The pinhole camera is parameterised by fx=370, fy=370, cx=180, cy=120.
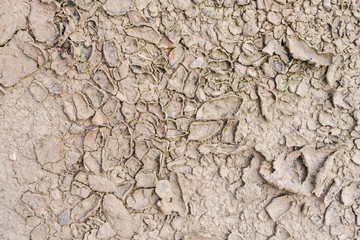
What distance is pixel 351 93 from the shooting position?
35.4 inches

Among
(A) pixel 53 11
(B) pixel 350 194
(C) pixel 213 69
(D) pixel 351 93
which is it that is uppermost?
(A) pixel 53 11

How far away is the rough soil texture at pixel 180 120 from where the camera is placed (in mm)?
842

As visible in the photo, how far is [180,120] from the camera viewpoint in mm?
877

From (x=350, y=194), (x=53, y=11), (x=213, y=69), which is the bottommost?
(x=350, y=194)

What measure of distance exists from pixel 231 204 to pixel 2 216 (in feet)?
1.77

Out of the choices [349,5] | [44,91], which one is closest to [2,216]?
[44,91]

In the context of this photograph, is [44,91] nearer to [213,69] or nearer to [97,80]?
[97,80]

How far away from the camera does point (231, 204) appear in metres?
0.90

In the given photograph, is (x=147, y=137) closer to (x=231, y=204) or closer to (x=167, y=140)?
(x=167, y=140)

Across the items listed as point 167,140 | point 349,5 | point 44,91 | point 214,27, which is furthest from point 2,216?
point 349,5

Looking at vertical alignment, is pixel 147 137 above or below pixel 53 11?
below

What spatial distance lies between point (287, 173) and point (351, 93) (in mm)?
249

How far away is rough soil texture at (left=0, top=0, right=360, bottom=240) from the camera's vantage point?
842mm

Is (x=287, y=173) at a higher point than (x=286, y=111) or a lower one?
lower
